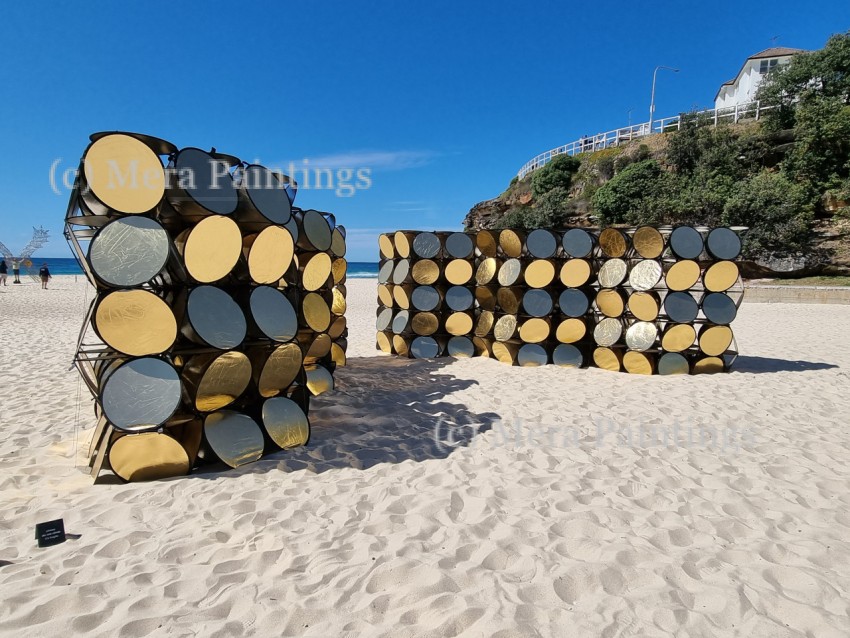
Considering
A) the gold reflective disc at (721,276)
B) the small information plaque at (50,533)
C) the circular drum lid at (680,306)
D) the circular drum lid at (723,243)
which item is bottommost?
the small information plaque at (50,533)

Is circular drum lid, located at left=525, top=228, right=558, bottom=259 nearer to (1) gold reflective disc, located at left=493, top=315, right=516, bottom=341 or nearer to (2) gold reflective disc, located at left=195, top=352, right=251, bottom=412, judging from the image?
(1) gold reflective disc, located at left=493, top=315, right=516, bottom=341

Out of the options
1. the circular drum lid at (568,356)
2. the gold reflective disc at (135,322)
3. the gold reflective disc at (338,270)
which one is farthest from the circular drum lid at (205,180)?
the circular drum lid at (568,356)

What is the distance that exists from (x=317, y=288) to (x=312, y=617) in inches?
166

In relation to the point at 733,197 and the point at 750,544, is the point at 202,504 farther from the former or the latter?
the point at 733,197

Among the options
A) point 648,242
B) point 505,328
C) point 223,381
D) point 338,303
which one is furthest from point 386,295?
point 223,381

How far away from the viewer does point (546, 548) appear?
267 cm

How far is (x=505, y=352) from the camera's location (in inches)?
318

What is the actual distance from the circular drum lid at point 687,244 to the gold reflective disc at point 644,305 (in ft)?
2.52

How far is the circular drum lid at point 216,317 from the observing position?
3.46 metres

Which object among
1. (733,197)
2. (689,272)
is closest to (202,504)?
(689,272)

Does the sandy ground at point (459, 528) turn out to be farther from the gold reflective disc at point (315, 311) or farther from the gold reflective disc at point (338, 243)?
the gold reflective disc at point (338, 243)

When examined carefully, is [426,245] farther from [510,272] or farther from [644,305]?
[644,305]

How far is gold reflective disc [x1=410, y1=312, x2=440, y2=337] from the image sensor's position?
853 centimetres

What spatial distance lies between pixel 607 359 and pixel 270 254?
19.3 ft
